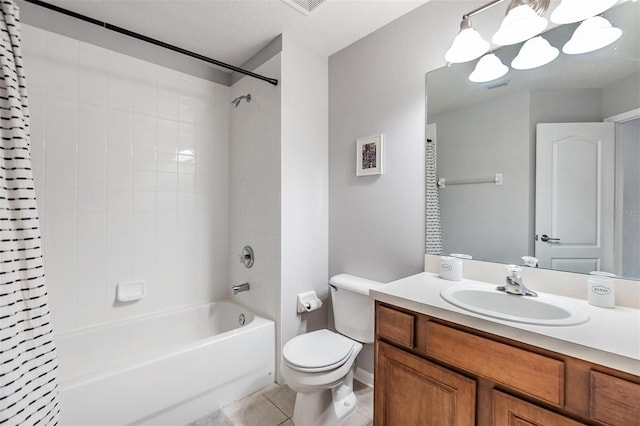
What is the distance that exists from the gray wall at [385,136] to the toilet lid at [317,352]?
496 mm

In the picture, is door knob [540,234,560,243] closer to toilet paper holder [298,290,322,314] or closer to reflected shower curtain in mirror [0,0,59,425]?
toilet paper holder [298,290,322,314]

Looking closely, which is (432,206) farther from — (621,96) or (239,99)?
(239,99)

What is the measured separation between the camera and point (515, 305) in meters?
1.16

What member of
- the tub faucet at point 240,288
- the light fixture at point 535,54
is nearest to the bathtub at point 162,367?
the tub faucet at point 240,288

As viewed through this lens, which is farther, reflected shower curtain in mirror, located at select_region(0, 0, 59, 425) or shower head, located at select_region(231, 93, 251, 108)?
shower head, located at select_region(231, 93, 251, 108)

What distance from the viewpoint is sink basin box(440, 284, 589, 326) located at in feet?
2.97

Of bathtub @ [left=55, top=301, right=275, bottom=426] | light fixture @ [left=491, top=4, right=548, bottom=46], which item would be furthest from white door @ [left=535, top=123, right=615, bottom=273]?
bathtub @ [left=55, top=301, right=275, bottom=426]

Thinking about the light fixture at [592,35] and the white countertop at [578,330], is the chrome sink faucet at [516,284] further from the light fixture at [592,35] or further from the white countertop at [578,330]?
the light fixture at [592,35]

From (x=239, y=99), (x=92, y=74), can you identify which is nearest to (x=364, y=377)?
(x=239, y=99)

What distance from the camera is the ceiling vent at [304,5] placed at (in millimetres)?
1599

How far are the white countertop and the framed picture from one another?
924 millimetres

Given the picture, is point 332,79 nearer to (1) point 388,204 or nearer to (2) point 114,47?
(1) point 388,204


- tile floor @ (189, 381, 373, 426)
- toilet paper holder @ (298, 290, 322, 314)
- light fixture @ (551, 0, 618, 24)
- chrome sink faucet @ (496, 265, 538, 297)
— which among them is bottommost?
tile floor @ (189, 381, 373, 426)

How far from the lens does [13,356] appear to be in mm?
947
